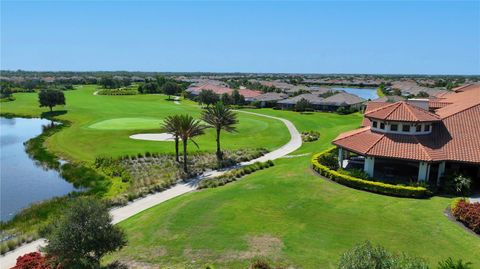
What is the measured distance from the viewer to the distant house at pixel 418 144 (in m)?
31.1

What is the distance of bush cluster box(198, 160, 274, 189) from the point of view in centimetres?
3766

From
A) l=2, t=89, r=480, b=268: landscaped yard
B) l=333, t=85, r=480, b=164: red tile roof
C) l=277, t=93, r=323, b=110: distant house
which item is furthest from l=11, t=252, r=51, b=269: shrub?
l=277, t=93, r=323, b=110: distant house

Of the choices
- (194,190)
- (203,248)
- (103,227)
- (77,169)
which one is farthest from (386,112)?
(77,169)

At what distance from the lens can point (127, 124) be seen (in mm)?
74938

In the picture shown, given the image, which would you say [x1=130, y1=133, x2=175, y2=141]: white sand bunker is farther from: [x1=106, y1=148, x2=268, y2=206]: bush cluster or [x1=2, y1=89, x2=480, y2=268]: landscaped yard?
[x1=2, y1=89, x2=480, y2=268]: landscaped yard

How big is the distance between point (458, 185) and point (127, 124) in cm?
5996

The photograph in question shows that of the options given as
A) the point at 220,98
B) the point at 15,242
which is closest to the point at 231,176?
the point at 15,242

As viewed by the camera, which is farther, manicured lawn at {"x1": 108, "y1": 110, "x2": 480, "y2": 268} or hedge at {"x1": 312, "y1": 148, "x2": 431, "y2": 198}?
hedge at {"x1": 312, "y1": 148, "x2": 431, "y2": 198}

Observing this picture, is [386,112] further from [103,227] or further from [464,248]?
[103,227]

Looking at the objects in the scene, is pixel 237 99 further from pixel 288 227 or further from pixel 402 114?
pixel 288 227

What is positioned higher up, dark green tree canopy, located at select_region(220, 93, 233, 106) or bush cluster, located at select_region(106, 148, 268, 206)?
dark green tree canopy, located at select_region(220, 93, 233, 106)

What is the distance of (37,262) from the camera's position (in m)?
21.8

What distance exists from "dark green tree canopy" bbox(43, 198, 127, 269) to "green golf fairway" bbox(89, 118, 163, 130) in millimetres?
51782

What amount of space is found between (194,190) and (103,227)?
688 inches
